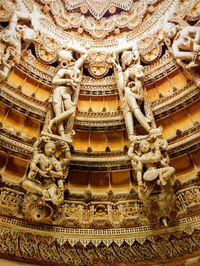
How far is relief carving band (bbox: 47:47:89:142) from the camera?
9062mm

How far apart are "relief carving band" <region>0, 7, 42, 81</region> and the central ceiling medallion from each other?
8.89 ft

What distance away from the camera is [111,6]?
13.1 metres

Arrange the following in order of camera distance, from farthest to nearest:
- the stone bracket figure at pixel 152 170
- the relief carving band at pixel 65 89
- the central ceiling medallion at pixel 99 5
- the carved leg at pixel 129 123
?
the central ceiling medallion at pixel 99 5 → the relief carving band at pixel 65 89 → the carved leg at pixel 129 123 → the stone bracket figure at pixel 152 170

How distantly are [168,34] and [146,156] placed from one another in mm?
4292

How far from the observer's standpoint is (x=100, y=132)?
32.8ft

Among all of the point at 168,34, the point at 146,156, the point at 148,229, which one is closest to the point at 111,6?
the point at 168,34

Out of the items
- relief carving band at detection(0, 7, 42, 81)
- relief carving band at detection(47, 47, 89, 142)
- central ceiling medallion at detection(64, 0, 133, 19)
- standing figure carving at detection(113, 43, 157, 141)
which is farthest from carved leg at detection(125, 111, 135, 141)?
central ceiling medallion at detection(64, 0, 133, 19)

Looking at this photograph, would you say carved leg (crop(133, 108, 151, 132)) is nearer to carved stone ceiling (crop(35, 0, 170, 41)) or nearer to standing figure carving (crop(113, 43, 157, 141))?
standing figure carving (crop(113, 43, 157, 141))

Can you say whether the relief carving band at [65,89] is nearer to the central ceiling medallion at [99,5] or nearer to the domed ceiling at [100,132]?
the domed ceiling at [100,132]

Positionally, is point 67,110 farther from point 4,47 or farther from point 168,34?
point 168,34

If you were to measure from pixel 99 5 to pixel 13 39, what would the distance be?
4673 millimetres

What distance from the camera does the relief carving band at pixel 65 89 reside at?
9062 mm

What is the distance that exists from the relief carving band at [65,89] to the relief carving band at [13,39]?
1.11 m

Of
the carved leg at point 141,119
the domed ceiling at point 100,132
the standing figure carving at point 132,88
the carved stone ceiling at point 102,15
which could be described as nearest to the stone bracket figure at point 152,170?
the domed ceiling at point 100,132
